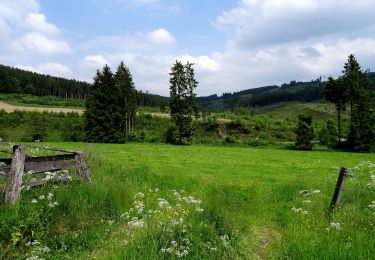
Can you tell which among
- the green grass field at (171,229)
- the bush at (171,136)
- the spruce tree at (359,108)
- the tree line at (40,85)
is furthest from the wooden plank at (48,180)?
the tree line at (40,85)

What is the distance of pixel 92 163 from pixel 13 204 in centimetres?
824

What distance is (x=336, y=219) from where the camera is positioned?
35.6ft

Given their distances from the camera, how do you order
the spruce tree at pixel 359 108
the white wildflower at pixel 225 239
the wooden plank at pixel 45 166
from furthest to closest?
the spruce tree at pixel 359 108 → the wooden plank at pixel 45 166 → the white wildflower at pixel 225 239

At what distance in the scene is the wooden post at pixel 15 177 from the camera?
397 inches

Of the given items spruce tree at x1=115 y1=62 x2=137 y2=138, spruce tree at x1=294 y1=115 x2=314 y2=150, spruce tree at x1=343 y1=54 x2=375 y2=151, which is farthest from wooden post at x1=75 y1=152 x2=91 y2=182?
spruce tree at x1=343 y1=54 x2=375 y2=151

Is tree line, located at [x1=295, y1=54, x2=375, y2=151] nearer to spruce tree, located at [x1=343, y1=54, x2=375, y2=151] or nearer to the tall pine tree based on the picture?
spruce tree, located at [x1=343, y1=54, x2=375, y2=151]

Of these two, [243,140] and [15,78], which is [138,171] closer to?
[243,140]

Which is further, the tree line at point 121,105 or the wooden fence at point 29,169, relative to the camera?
the tree line at point 121,105

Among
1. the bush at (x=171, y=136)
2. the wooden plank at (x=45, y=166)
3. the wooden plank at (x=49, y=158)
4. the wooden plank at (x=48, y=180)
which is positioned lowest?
the bush at (x=171, y=136)

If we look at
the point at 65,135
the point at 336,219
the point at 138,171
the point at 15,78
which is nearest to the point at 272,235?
the point at 336,219

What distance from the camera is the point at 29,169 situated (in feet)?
37.4

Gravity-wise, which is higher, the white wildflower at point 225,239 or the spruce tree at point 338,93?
the spruce tree at point 338,93

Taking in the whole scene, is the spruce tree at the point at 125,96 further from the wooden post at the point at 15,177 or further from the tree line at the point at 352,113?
the wooden post at the point at 15,177

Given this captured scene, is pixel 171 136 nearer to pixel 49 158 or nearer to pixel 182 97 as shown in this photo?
pixel 182 97
